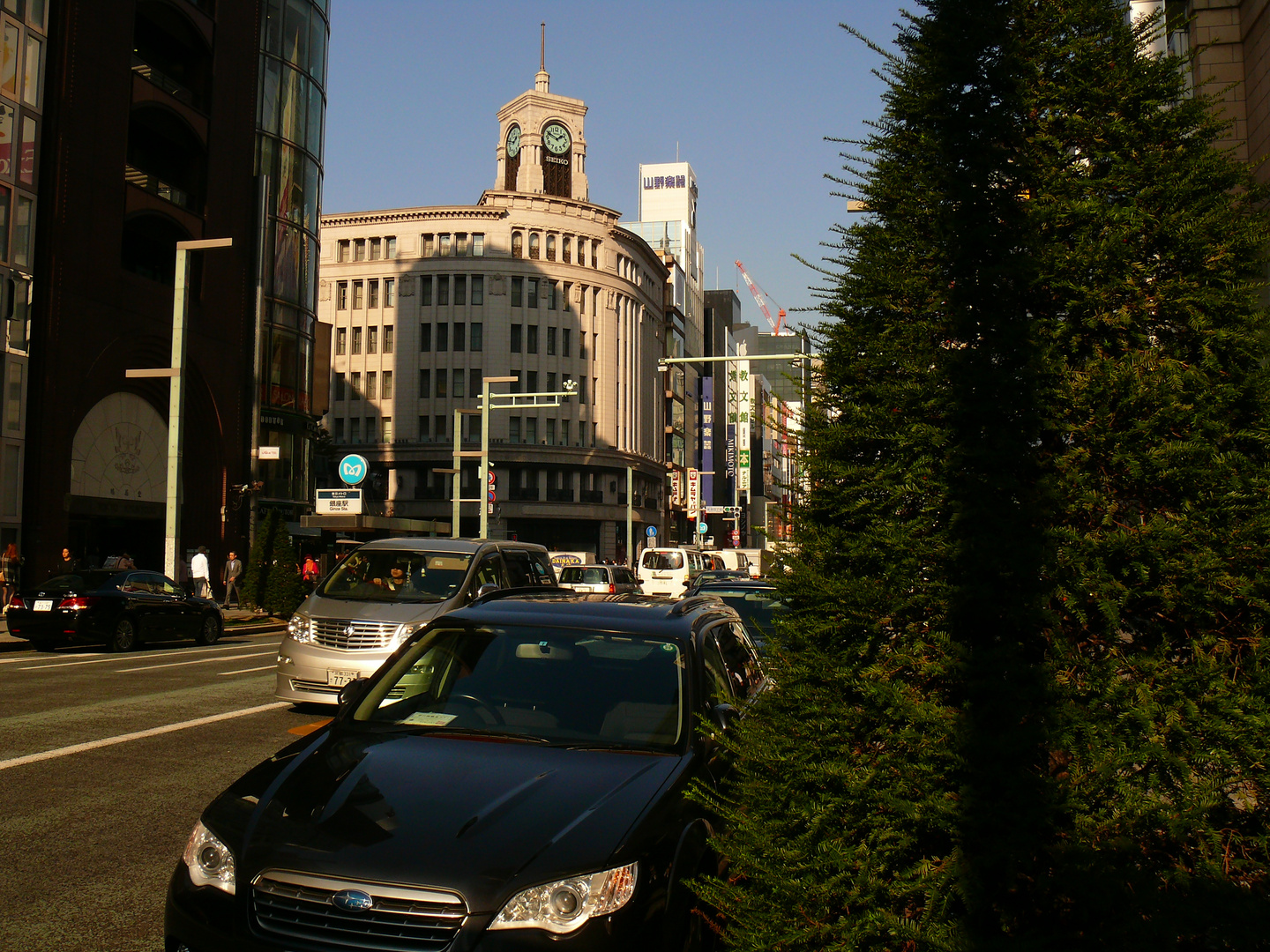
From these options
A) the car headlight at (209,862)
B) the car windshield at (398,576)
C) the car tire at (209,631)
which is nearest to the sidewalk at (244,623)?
the car tire at (209,631)

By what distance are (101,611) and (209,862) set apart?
708 inches

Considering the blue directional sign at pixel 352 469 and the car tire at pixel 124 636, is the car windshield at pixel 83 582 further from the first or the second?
the blue directional sign at pixel 352 469

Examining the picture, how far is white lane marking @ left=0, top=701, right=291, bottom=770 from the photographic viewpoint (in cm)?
855

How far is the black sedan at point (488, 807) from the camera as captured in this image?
3352 millimetres

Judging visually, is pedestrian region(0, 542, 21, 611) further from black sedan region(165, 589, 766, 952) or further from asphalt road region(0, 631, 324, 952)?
black sedan region(165, 589, 766, 952)

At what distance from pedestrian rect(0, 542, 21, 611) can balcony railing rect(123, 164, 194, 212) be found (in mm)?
12779

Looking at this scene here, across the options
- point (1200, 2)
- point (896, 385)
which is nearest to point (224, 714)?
point (896, 385)

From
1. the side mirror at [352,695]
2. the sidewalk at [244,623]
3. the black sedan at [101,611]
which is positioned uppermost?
the side mirror at [352,695]

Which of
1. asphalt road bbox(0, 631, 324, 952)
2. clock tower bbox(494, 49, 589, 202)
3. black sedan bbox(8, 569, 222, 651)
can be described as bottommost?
asphalt road bbox(0, 631, 324, 952)

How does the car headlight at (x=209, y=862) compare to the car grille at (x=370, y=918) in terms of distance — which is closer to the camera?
the car grille at (x=370, y=918)

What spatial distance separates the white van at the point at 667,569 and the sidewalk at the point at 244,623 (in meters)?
10.7

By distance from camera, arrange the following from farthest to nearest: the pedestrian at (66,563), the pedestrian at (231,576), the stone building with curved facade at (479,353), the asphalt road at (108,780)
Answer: the stone building with curved facade at (479,353)
the pedestrian at (231,576)
the pedestrian at (66,563)
the asphalt road at (108,780)

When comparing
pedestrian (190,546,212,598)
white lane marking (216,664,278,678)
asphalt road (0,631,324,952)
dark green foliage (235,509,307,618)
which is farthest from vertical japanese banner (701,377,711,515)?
asphalt road (0,631,324,952)

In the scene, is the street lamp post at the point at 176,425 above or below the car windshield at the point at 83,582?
above
